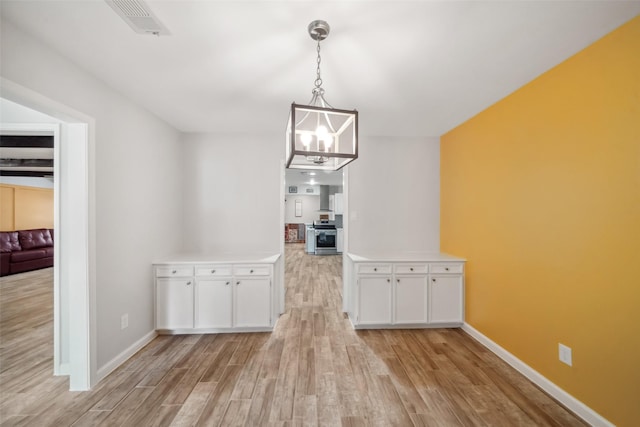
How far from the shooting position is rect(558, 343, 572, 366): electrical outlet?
6.00 feet

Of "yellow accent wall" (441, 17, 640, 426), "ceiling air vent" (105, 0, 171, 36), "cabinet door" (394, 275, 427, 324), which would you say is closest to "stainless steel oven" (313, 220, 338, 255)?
"cabinet door" (394, 275, 427, 324)

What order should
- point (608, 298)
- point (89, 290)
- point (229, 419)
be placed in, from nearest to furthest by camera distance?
1. point (608, 298)
2. point (229, 419)
3. point (89, 290)

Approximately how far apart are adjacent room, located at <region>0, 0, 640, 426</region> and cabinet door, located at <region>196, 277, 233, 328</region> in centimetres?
2

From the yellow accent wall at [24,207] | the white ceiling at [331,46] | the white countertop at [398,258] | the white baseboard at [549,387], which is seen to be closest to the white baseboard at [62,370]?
the white ceiling at [331,46]

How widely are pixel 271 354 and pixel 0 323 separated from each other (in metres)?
3.58

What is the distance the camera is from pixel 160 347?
267cm

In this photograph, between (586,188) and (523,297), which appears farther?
(523,297)

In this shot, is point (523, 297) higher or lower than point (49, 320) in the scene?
higher

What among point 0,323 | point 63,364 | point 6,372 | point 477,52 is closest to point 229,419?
point 63,364

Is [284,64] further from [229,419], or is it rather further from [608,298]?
[608,298]

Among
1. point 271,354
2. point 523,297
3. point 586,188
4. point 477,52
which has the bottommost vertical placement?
point 271,354

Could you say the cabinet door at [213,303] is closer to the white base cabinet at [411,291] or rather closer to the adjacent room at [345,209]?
the adjacent room at [345,209]

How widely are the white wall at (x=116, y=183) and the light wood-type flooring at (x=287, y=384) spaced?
0.44 metres

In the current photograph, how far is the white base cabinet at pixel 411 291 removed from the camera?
10.2 feet
